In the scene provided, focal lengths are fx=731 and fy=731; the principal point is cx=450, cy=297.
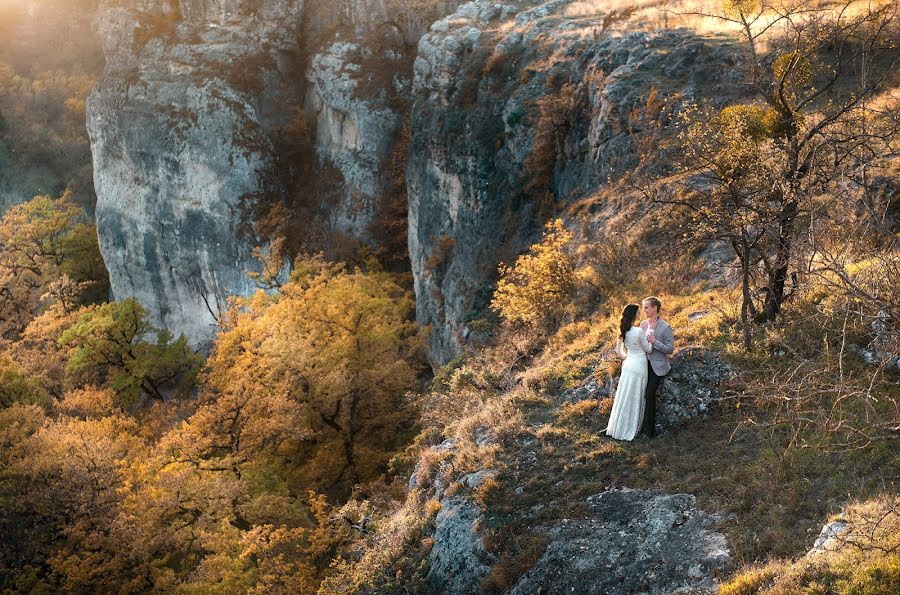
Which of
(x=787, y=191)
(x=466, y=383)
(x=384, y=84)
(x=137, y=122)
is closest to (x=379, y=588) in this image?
(x=466, y=383)

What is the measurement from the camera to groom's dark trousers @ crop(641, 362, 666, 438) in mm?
9805

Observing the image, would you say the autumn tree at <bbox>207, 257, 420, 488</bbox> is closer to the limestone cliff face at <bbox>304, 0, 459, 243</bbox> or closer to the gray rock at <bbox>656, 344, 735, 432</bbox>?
the limestone cliff face at <bbox>304, 0, 459, 243</bbox>

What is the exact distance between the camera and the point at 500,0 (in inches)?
1267

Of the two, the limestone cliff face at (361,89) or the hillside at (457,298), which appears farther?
the limestone cliff face at (361,89)

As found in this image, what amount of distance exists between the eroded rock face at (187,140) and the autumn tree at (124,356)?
412 centimetres

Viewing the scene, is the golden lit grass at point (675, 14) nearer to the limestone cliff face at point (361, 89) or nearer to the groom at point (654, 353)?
the limestone cliff face at point (361, 89)

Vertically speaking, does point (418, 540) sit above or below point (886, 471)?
below

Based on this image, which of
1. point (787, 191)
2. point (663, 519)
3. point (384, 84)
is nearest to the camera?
point (663, 519)

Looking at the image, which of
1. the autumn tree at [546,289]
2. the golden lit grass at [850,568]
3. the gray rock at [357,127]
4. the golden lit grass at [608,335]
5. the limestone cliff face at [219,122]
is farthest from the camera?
the limestone cliff face at [219,122]

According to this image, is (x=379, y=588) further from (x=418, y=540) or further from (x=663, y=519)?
(x=663, y=519)

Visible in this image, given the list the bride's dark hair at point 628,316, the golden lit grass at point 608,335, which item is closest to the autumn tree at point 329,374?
the golden lit grass at point 608,335

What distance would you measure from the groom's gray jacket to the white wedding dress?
0.34 feet

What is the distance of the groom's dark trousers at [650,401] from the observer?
9.80 metres

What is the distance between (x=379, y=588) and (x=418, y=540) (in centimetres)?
81
